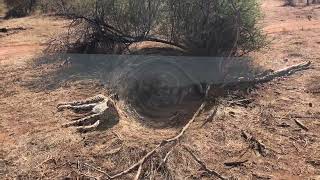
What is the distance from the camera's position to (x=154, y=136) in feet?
23.7

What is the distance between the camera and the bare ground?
21.2 ft

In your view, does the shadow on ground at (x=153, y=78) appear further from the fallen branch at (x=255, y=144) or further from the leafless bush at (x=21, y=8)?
the leafless bush at (x=21, y=8)

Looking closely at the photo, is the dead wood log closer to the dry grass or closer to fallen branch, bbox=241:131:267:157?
fallen branch, bbox=241:131:267:157

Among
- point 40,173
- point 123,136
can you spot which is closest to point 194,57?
point 123,136

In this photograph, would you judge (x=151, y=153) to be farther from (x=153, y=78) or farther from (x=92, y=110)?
(x=153, y=78)

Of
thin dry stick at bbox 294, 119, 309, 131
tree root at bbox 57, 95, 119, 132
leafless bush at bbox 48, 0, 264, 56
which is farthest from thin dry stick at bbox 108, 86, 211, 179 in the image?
leafless bush at bbox 48, 0, 264, 56

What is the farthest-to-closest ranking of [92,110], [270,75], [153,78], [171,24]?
1. [171,24]
2. [270,75]
3. [153,78]
4. [92,110]

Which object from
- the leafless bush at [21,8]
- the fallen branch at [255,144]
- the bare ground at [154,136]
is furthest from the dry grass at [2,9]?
the fallen branch at [255,144]

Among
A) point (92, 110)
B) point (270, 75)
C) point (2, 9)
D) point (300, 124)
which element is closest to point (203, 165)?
point (300, 124)

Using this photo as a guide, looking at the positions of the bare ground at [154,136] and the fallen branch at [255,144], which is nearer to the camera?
the bare ground at [154,136]

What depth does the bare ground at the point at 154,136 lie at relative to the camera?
254 inches

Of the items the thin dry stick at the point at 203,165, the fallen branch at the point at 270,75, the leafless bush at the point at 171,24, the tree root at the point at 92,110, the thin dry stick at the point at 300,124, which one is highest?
the leafless bush at the point at 171,24

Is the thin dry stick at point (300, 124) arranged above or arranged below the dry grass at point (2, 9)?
below

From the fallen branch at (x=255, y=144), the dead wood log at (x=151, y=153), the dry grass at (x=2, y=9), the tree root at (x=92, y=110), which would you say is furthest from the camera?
the dry grass at (x=2, y=9)
